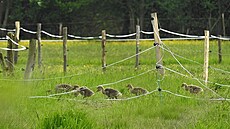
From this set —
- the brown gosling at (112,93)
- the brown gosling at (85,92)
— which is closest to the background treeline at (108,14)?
the brown gosling at (85,92)

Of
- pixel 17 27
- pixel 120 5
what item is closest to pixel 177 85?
pixel 17 27

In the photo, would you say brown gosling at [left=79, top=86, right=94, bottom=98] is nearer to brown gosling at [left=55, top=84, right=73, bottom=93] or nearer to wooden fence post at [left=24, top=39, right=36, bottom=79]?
brown gosling at [left=55, top=84, right=73, bottom=93]

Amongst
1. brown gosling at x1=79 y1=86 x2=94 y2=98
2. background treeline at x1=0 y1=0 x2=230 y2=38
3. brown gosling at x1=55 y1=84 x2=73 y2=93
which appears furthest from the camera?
background treeline at x1=0 y1=0 x2=230 y2=38

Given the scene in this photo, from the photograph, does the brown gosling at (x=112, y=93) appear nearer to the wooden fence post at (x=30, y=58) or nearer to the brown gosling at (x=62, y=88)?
the brown gosling at (x=62, y=88)

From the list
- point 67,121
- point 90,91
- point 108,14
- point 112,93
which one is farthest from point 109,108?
point 108,14

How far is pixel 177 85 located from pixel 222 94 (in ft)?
4.49

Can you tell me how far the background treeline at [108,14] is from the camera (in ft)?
145

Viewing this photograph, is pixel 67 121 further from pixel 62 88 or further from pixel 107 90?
pixel 62 88

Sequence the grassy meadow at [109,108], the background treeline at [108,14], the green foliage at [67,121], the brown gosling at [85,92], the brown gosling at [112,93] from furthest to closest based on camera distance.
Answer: the background treeline at [108,14] < the brown gosling at [85,92] < the brown gosling at [112,93] < the grassy meadow at [109,108] < the green foliage at [67,121]

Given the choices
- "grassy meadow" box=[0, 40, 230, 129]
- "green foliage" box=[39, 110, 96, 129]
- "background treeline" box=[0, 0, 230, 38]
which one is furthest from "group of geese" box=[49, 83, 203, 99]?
"background treeline" box=[0, 0, 230, 38]

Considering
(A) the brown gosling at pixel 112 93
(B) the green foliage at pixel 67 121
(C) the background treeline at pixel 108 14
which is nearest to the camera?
(B) the green foliage at pixel 67 121

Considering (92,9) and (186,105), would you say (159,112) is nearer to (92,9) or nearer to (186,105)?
(186,105)

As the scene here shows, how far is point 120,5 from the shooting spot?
158 ft

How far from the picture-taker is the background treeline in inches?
1740
